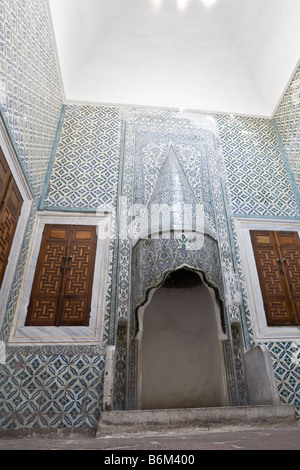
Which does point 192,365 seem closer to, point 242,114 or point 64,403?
point 64,403

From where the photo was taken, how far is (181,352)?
4191 mm

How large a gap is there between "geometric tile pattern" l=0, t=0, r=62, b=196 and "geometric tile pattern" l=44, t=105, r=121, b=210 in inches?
7.8

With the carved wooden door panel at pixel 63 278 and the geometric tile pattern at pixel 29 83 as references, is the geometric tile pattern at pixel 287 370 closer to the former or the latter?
the carved wooden door panel at pixel 63 278

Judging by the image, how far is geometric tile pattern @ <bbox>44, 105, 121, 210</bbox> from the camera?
431 centimetres

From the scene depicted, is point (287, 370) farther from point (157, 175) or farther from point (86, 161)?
point (86, 161)

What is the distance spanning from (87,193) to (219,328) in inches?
89.8

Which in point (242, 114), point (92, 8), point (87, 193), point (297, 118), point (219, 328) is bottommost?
point (219, 328)

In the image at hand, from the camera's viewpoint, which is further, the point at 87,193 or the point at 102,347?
the point at 87,193

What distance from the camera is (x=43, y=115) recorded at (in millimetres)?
4281

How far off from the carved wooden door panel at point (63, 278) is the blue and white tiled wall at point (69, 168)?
0.23 meters

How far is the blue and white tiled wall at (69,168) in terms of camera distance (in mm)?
3029

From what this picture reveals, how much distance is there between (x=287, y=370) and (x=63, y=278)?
2.47m

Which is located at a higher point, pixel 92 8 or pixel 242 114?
pixel 92 8
